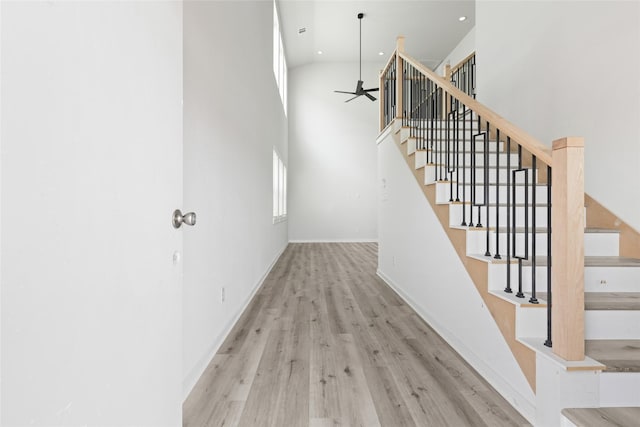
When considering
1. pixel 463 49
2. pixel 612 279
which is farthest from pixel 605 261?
pixel 463 49

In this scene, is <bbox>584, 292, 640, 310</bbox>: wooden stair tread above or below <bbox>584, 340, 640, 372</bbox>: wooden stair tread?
above

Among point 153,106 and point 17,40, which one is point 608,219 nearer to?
point 153,106

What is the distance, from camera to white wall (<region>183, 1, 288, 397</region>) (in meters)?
1.65

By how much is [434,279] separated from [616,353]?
121 cm

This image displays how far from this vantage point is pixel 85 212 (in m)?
0.61

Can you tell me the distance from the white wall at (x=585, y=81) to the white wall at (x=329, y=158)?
5563mm

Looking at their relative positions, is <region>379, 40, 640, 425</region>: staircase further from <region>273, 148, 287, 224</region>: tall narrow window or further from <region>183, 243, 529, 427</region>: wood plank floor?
<region>273, 148, 287, 224</region>: tall narrow window

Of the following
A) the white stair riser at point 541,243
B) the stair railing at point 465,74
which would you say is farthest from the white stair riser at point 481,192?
the stair railing at point 465,74

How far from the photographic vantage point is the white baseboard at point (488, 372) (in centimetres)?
144

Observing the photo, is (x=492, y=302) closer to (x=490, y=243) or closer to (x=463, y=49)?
(x=490, y=243)

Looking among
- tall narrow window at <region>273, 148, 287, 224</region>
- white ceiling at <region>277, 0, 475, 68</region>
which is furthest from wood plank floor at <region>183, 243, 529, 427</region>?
white ceiling at <region>277, 0, 475, 68</region>

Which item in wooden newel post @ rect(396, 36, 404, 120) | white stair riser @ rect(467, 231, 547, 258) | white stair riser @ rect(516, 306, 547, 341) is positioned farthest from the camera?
wooden newel post @ rect(396, 36, 404, 120)

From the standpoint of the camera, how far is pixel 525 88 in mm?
3264

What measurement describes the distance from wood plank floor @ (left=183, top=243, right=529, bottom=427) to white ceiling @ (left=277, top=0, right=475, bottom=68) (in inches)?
252
